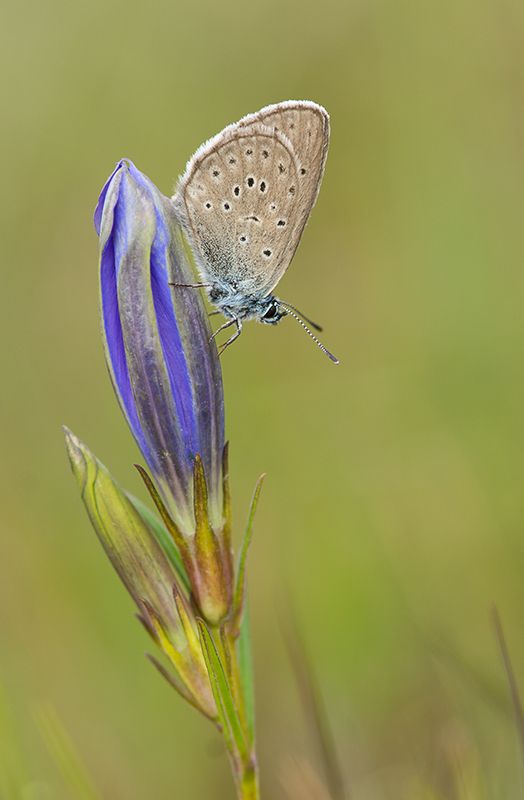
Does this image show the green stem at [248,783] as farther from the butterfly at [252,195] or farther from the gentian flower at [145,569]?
the butterfly at [252,195]

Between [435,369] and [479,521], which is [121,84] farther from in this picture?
[479,521]

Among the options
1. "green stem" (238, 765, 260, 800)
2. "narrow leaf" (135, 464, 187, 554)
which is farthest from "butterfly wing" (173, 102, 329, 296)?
"green stem" (238, 765, 260, 800)

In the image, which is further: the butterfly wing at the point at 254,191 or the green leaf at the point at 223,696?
the butterfly wing at the point at 254,191


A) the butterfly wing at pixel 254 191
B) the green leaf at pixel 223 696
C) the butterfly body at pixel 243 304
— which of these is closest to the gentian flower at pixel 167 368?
the green leaf at pixel 223 696

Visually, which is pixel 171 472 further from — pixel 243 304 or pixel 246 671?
pixel 243 304

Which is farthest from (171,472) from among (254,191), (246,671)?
(254,191)

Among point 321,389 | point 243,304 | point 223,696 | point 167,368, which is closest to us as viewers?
point 223,696

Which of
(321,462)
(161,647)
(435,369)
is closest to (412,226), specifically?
(435,369)

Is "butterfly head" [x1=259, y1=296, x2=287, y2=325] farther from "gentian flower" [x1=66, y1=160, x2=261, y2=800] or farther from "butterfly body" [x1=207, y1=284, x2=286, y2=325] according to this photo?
"gentian flower" [x1=66, y1=160, x2=261, y2=800]
